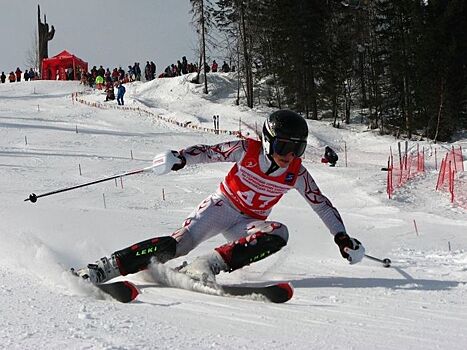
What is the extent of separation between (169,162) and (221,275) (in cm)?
109

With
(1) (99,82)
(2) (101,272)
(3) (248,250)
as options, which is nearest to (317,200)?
(3) (248,250)

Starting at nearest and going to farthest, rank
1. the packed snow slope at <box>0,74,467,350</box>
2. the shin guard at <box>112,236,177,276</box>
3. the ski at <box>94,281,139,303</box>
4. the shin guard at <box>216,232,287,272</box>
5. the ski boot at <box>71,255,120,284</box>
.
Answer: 1. the packed snow slope at <box>0,74,467,350</box>
2. the ski at <box>94,281,139,303</box>
3. the ski boot at <box>71,255,120,284</box>
4. the shin guard at <box>112,236,177,276</box>
5. the shin guard at <box>216,232,287,272</box>

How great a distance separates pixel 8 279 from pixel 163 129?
70.1 feet

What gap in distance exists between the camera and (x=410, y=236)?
8219mm

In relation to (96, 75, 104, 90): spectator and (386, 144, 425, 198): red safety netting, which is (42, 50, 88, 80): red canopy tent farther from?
(386, 144, 425, 198): red safety netting

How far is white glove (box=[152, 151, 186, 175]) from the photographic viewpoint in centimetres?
512

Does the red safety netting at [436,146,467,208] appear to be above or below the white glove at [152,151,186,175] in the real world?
below

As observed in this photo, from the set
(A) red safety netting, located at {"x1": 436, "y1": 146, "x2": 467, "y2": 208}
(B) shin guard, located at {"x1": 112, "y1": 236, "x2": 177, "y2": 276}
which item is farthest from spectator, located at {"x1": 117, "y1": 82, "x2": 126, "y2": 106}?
(B) shin guard, located at {"x1": 112, "y1": 236, "x2": 177, "y2": 276}

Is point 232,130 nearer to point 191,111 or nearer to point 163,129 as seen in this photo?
point 163,129

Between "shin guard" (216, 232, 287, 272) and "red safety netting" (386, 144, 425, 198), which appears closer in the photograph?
"shin guard" (216, 232, 287, 272)

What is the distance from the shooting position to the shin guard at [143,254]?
4.46 meters

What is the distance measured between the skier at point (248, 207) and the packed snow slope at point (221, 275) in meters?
0.30

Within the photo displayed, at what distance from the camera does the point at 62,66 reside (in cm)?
4388

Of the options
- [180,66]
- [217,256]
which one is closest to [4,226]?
[217,256]
